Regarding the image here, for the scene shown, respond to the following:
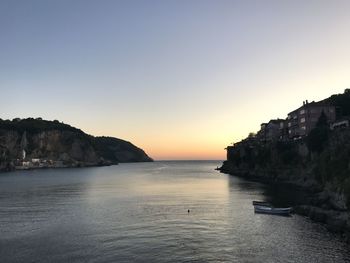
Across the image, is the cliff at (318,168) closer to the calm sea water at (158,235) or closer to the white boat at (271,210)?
the white boat at (271,210)

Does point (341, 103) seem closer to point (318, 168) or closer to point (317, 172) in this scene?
point (317, 172)

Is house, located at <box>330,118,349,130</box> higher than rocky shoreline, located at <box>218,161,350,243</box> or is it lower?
higher

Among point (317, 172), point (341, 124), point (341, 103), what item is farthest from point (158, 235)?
point (341, 103)

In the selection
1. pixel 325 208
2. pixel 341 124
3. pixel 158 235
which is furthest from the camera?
pixel 341 124

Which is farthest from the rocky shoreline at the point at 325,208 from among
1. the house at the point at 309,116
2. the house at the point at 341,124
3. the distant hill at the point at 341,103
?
the distant hill at the point at 341,103

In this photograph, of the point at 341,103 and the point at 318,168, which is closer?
the point at 318,168

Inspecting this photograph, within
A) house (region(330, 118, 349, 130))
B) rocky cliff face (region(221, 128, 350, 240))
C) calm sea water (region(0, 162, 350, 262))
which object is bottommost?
calm sea water (region(0, 162, 350, 262))

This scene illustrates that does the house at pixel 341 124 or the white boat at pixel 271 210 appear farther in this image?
the house at pixel 341 124

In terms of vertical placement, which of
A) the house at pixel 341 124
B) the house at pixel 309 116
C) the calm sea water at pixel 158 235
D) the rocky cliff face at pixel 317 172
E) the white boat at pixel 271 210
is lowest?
the calm sea water at pixel 158 235

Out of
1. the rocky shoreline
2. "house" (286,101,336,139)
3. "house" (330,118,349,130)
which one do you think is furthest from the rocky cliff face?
"house" (330,118,349,130)

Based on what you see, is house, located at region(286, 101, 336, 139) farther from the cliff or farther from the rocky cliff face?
the rocky cliff face

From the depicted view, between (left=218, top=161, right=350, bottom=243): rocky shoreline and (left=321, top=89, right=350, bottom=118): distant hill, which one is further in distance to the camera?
(left=321, top=89, right=350, bottom=118): distant hill

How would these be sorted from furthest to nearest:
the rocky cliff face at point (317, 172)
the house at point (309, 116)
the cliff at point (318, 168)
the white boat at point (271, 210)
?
the house at point (309, 116) < the white boat at point (271, 210) < the cliff at point (318, 168) < the rocky cliff face at point (317, 172)

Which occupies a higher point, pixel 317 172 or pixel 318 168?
pixel 318 168
